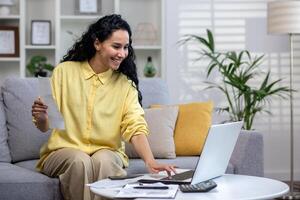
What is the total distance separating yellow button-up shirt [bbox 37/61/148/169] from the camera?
2645 mm

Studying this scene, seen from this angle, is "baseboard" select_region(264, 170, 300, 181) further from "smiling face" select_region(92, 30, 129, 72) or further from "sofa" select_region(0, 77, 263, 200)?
"smiling face" select_region(92, 30, 129, 72)

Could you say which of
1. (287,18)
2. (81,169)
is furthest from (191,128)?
(287,18)

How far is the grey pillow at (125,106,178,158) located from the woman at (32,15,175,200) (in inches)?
15.2

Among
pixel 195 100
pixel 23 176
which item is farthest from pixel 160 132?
pixel 195 100

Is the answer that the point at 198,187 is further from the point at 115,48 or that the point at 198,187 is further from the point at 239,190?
the point at 115,48

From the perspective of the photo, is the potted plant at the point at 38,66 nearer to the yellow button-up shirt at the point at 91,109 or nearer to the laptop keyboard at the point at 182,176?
the yellow button-up shirt at the point at 91,109

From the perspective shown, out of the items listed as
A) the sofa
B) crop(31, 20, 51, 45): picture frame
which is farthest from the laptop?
crop(31, 20, 51, 45): picture frame

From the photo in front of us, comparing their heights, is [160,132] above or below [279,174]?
above

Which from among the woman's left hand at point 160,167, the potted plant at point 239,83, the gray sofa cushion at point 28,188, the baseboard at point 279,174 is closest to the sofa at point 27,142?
the gray sofa cushion at point 28,188

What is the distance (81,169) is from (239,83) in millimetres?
2013

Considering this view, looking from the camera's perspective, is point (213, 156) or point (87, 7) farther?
point (87, 7)

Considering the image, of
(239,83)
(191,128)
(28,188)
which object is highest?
(239,83)

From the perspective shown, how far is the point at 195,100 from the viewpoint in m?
4.78

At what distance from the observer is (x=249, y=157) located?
300cm
